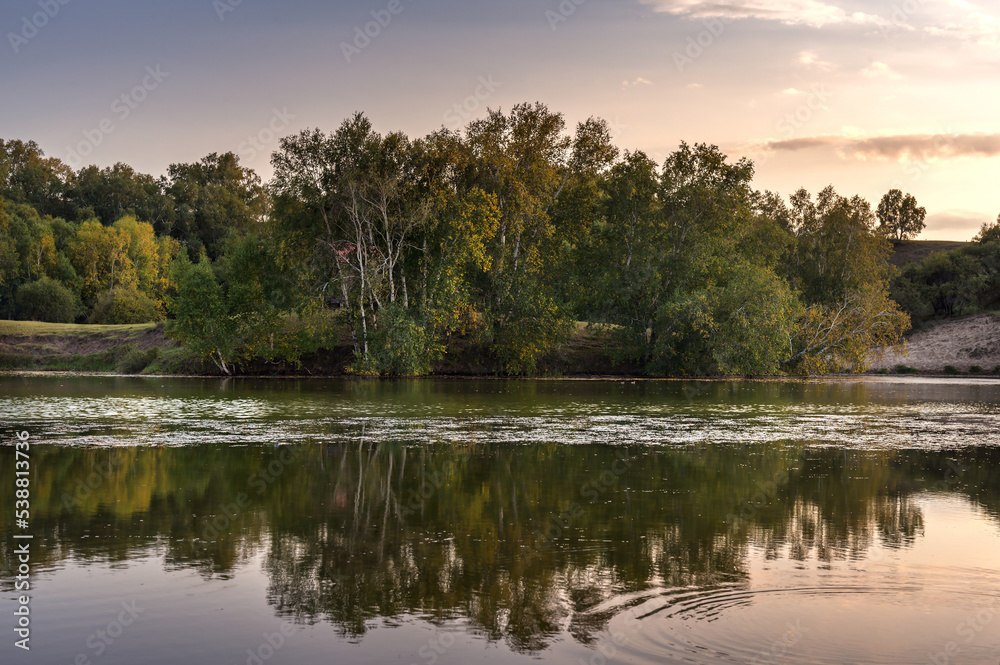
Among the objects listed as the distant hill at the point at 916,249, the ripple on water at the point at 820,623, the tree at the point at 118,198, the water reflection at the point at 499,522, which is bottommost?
the ripple on water at the point at 820,623

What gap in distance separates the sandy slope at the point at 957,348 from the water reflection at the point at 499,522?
179ft

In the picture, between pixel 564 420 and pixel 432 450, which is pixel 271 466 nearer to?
pixel 432 450

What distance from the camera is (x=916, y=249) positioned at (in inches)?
5012

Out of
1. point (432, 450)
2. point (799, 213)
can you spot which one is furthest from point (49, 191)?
point (432, 450)

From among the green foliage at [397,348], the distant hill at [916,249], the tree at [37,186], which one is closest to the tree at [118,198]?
the tree at [37,186]

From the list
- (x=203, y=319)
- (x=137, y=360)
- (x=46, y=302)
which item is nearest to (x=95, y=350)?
(x=137, y=360)

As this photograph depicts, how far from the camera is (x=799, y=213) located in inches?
3575

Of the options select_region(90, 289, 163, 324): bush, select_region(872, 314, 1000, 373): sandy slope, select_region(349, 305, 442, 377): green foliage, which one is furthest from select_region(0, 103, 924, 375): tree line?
select_region(90, 289, 163, 324): bush

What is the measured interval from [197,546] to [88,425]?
15.4 m

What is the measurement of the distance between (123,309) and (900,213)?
99.9 metres

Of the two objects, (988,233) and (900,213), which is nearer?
(988,233)

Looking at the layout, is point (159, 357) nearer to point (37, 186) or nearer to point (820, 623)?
point (820, 623)

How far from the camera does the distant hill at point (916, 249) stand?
12024 cm

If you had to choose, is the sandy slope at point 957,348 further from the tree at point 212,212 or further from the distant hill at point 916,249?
the tree at point 212,212
